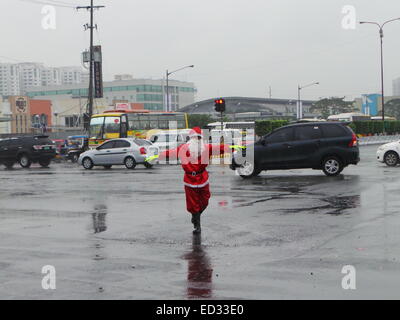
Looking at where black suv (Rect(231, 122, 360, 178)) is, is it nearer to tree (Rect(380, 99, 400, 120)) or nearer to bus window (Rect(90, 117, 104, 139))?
bus window (Rect(90, 117, 104, 139))

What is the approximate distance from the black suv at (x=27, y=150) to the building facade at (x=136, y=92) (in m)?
115

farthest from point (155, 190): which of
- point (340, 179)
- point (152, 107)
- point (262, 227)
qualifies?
point (152, 107)

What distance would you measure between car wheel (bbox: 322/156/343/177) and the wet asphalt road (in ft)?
9.00

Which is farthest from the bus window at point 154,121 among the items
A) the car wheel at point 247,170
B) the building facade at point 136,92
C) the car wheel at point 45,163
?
the building facade at point 136,92

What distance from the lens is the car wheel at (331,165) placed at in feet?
73.5

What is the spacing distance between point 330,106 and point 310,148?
4808 inches

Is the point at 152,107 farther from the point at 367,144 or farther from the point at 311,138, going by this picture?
the point at 311,138

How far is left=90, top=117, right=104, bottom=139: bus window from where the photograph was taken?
145 feet

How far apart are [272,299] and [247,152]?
16.3 metres

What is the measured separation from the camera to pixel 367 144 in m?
60.1

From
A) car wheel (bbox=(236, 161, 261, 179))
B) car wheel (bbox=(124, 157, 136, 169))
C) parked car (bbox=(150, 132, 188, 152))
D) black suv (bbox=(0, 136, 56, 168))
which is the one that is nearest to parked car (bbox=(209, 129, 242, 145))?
parked car (bbox=(150, 132, 188, 152))

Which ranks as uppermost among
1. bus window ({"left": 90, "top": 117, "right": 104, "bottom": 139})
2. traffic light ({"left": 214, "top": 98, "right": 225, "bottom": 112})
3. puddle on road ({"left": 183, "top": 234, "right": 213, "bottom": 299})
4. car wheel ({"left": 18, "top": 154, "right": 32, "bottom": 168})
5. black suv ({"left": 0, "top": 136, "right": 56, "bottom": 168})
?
traffic light ({"left": 214, "top": 98, "right": 225, "bottom": 112})

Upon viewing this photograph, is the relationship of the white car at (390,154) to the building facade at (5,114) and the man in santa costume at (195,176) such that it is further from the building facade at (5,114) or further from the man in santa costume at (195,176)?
the building facade at (5,114)

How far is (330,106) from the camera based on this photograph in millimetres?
141750
